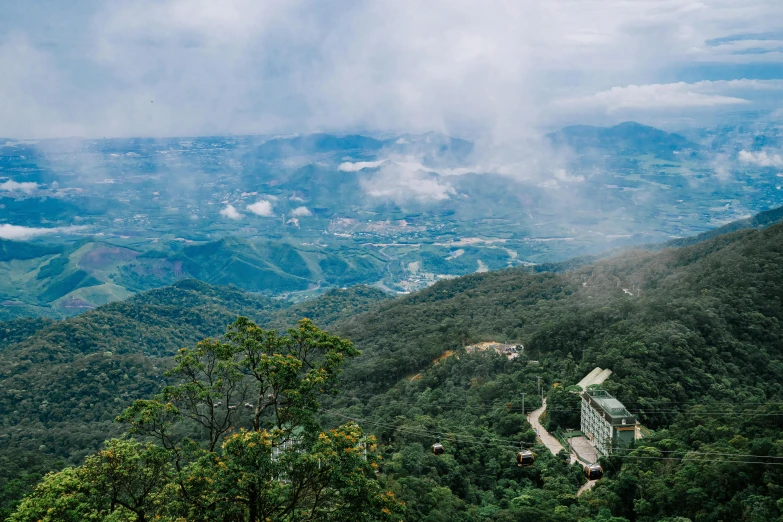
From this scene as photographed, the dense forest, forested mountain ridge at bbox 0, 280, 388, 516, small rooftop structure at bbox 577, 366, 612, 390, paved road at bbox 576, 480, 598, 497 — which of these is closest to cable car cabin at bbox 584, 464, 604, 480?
the dense forest

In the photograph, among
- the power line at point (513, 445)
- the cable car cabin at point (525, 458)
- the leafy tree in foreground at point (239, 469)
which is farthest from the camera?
the cable car cabin at point (525, 458)

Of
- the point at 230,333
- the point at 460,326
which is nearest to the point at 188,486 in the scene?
the point at 230,333

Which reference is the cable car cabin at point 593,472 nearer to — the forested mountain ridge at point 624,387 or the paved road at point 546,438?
the forested mountain ridge at point 624,387

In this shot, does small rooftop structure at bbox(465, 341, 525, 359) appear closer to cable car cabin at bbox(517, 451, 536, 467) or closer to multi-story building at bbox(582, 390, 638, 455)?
multi-story building at bbox(582, 390, 638, 455)

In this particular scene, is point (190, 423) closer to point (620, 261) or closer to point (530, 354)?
point (530, 354)

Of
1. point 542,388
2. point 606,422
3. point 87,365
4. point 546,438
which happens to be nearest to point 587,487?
point 606,422

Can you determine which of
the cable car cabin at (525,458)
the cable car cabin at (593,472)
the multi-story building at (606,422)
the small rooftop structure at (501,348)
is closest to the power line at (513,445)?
the multi-story building at (606,422)

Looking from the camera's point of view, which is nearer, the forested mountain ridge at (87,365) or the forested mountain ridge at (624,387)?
the forested mountain ridge at (624,387)
